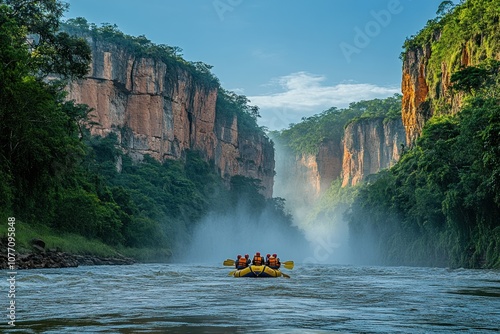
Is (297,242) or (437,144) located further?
(297,242)

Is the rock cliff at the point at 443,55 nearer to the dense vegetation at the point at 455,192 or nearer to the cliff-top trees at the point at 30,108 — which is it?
the dense vegetation at the point at 455,192

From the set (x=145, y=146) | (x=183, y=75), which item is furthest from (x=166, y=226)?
(x=183, y=75)

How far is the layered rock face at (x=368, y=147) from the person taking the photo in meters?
161

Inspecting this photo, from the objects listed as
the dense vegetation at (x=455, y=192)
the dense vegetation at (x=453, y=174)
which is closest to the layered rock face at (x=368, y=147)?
the dense vegetation at (x=453, y=174)

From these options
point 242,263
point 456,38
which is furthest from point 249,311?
point 456,38

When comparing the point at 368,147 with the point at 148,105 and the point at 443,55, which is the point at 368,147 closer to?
the point at 148,105

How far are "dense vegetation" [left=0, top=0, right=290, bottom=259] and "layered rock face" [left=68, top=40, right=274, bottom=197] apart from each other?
266 cm

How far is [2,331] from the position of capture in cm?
938

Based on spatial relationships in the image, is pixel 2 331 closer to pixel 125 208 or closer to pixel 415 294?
pixel 415 294

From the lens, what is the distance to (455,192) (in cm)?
4281

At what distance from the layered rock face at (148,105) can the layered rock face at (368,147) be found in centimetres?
4825

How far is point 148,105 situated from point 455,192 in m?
67.7

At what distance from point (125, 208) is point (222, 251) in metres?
42.4

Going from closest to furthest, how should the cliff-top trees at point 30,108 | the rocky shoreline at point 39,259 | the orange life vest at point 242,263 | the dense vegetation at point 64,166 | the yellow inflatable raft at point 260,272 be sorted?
the yellow inflatable raft at point 260,272, the rocky shoreline at point 39,259, the orange life vest at point 242,263, the cliff-top trees at point 30,108, the dense vegetation at point 64,166
